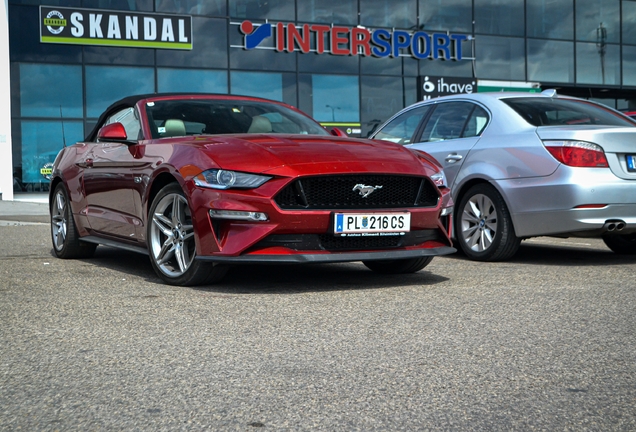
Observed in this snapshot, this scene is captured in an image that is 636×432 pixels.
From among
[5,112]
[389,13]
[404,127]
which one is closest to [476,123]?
[404,127]

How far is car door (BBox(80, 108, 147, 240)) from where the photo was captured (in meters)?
6.09

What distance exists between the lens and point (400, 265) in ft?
20.2

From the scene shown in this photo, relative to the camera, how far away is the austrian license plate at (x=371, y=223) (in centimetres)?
516

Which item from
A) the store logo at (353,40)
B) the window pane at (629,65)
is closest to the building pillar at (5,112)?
the store logo at (353,40)

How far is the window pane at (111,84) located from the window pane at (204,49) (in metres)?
0.75

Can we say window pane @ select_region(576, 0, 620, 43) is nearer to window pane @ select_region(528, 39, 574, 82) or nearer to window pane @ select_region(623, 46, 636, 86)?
window pane @ select_region(623, 46, 636, 86)

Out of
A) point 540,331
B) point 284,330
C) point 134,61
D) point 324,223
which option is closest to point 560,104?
point 324,223

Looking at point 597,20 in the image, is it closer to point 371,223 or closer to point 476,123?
point 476,123

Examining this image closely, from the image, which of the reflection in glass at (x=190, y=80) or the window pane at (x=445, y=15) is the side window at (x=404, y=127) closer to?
the reflection in glass at (x=190, y=80)

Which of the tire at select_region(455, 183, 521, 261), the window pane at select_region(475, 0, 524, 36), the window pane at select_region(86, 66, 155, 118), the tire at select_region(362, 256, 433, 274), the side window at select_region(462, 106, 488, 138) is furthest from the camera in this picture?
the window pane at select_region(475, 0, 524, 36)

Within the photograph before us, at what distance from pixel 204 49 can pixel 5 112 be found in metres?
5.56

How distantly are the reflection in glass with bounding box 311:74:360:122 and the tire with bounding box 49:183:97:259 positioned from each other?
1668 centimetres

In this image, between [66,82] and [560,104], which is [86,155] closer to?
[560,104]

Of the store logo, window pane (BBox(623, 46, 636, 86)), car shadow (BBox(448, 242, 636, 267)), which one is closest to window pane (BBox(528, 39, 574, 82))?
window pane (BBox(623, 46, 636, 86))
